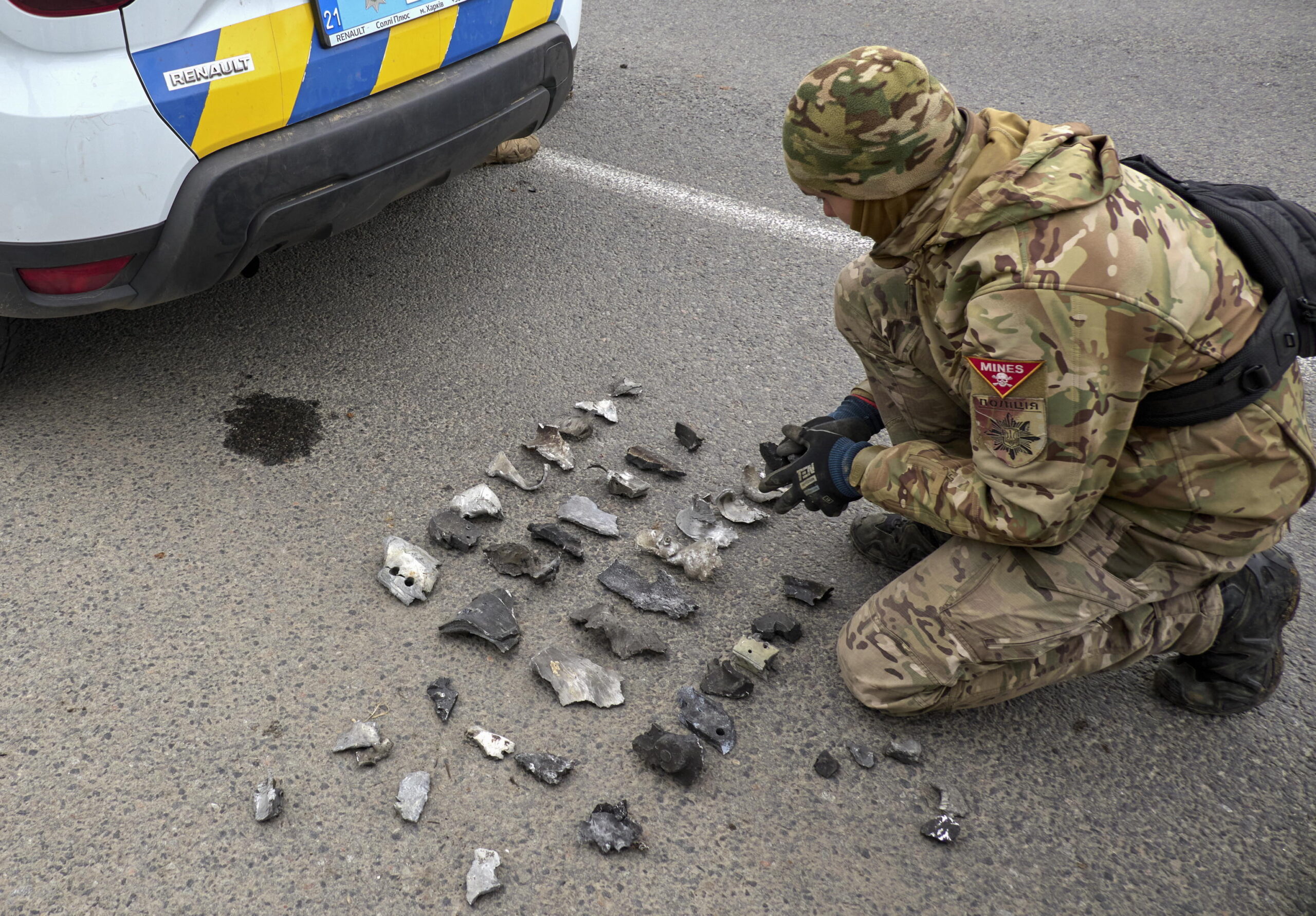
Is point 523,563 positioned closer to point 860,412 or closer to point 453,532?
point 453,532

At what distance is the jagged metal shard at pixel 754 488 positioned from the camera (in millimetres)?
2641

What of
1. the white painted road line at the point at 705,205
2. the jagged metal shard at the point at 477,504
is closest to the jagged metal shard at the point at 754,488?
the jagged metal shard at the point at 477,504

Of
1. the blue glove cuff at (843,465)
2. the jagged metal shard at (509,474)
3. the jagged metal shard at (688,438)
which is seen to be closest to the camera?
the blue glove cuff at (843,465)

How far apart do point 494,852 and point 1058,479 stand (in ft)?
3.97

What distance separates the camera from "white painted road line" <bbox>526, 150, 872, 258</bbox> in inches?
147

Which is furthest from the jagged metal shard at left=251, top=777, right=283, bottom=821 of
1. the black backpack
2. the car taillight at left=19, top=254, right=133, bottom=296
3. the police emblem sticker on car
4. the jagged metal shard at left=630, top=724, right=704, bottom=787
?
the black backpack

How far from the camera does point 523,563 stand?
2375mm

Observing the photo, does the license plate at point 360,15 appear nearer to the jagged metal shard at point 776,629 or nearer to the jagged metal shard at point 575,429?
the jagged metal shard at point 575,429

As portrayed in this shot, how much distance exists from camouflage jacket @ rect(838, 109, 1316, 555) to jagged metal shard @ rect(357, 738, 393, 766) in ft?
3.82

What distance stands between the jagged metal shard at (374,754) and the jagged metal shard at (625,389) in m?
1.32

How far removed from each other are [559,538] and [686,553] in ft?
1.02

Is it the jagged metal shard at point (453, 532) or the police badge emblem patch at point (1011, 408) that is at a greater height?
the police badge emblem patch at point (1011, 408)

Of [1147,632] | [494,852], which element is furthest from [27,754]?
[1147,632]

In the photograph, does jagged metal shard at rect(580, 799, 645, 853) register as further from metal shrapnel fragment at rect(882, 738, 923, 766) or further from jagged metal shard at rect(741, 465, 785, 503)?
jagged metal shard at rect(741, 465, 785, 503)
